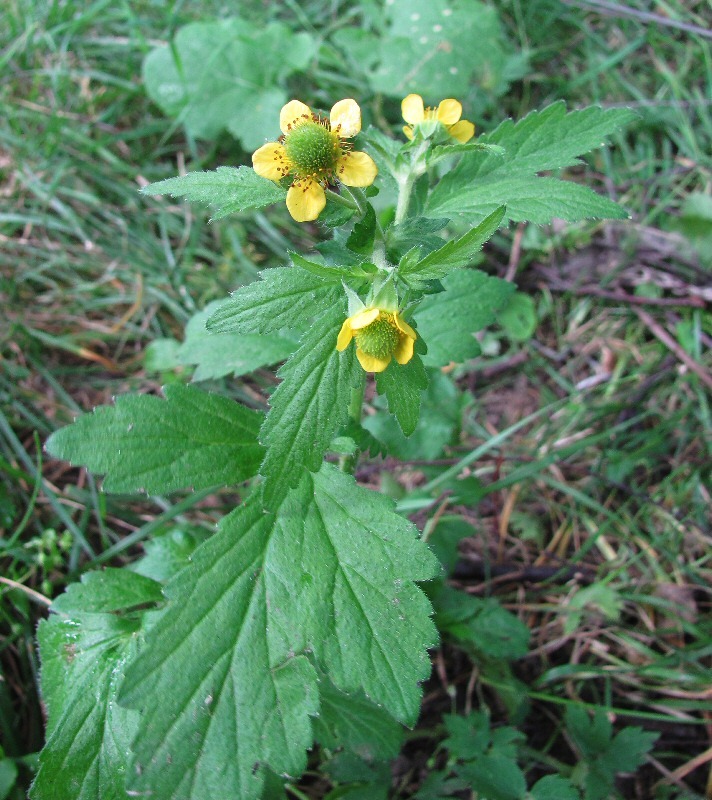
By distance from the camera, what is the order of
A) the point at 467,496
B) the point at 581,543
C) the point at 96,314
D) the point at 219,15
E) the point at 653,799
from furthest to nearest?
1. the point at 219,15
2. the point at 96,314
3. the point at 581,543
4. the point at 467,496
5. the point at 653,799

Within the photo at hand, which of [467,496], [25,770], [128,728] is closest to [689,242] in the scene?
[467,496]

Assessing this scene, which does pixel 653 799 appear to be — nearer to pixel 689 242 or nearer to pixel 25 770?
pixel 25 770

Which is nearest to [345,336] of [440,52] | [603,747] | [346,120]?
[346,120]

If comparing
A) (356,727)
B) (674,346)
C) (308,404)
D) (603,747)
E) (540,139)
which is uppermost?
(540,139)

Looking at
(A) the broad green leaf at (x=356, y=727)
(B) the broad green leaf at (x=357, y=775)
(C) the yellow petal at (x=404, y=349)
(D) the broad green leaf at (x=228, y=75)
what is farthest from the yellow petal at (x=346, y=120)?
(D) the broad green leaf at (x=228, y=75)

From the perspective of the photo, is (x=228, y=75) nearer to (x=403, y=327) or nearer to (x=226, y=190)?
(x=226, y=190)

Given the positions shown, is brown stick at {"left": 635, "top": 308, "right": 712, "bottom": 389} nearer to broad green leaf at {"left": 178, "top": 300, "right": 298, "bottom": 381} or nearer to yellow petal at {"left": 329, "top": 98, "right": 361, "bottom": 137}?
broad green leaf at {"left": 178, "top": 300, "right": 298, "bottom": 381}

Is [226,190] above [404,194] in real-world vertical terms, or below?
Answer: above
